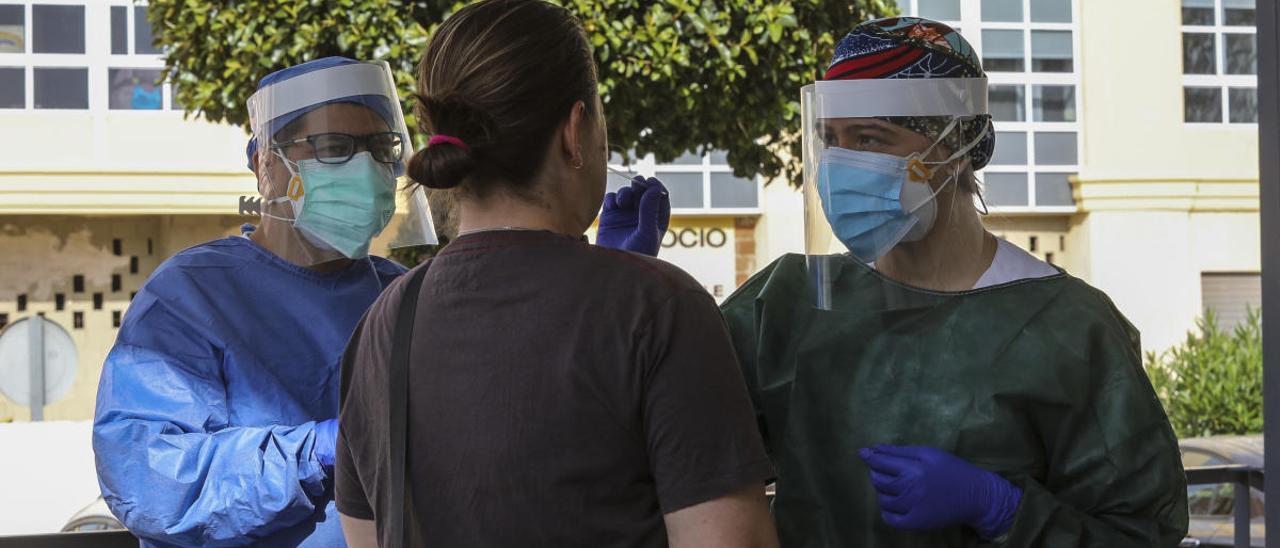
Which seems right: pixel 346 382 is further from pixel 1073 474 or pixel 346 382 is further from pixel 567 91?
pixel 1073 474

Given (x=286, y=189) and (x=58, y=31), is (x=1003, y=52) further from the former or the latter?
(x=286, y=189)

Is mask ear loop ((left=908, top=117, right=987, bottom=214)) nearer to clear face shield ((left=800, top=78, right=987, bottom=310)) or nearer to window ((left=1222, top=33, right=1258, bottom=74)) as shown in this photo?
clear face shield ((left=800, top=78, right=987, bottom=310))

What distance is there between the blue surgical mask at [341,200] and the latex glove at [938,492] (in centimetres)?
89

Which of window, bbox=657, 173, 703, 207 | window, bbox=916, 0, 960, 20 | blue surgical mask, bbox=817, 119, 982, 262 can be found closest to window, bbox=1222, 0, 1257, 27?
window, bbox=657, 173, 703, 207

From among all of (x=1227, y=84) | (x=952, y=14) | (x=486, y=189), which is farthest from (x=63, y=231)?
(x=486, y=189)

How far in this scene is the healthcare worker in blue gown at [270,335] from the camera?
1.89 meters

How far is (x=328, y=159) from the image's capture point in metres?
2.04

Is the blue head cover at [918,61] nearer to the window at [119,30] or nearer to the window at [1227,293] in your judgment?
the window at [119,30]

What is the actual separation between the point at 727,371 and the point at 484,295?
0.25m

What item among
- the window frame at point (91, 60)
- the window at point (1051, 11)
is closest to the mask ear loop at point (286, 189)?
the window at point (1051, 11)

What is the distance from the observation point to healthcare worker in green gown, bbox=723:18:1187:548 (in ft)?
5.44

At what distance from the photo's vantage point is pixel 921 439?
1.74m

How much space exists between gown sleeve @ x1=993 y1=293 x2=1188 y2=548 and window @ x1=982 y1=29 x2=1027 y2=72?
958 cm

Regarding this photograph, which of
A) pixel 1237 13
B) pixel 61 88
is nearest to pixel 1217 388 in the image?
pixel 1237 13
